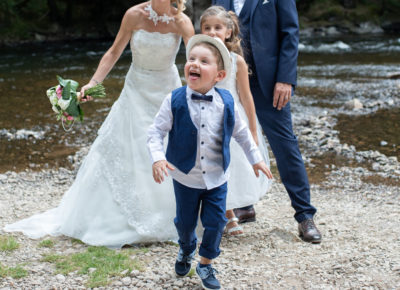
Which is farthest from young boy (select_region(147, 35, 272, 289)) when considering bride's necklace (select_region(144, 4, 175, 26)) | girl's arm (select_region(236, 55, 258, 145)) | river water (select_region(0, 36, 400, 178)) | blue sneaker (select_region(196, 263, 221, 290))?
river water (select_region(0, 36, 400, 178))

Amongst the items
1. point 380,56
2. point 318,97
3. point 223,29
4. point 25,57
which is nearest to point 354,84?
point 318,97

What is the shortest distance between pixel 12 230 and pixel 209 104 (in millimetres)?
2107

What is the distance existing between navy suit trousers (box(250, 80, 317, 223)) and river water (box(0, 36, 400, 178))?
3324mm

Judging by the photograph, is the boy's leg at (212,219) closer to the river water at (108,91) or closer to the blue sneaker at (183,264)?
the blue sneaker at (183,264)

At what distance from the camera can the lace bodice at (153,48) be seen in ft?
11.4

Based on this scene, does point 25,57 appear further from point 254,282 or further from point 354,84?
point 254,282

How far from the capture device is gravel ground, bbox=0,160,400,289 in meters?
2.80

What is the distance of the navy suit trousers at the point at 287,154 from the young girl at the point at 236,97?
131mm

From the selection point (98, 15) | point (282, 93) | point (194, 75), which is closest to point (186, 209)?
point (194, 75)

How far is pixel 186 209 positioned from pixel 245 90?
115cm

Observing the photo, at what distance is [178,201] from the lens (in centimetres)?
271

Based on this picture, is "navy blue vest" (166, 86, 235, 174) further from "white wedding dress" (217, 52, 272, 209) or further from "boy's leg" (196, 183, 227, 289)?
"white wedding dress" (217, 52, 272, 209)

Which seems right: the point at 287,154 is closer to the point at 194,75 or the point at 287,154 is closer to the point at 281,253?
the point at 281,253

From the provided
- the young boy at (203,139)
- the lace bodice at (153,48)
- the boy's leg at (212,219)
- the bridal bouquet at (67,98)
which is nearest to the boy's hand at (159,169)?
the young boy at (203,139)
